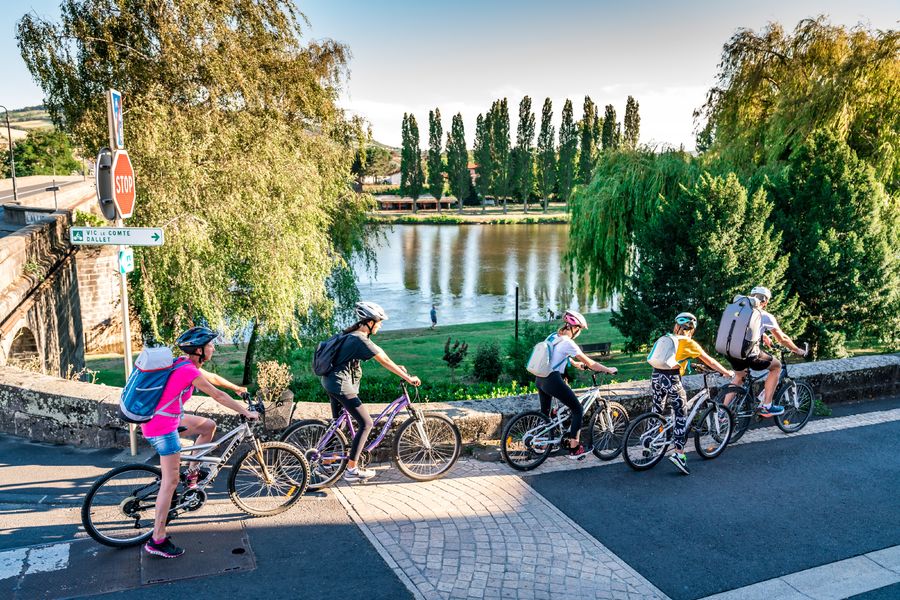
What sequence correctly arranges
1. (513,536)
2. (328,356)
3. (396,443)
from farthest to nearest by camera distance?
(396,443) < (328,356) < (513,536)

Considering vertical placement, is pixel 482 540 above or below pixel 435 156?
below

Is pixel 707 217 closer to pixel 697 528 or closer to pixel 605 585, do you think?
pixel 697 528

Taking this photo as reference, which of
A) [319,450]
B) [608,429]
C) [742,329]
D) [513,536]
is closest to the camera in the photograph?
[513,536]

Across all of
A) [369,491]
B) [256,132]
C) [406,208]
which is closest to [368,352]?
[369,491]

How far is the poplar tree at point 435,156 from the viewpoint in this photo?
92.1 metres

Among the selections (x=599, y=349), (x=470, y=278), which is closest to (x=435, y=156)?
(x=470, y=278)

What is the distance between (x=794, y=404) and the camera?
7.60 m

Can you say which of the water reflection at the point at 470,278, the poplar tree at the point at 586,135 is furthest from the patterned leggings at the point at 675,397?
the poplar tree at the point at 586,135

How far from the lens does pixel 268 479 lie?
5359 mm

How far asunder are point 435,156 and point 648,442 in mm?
90833

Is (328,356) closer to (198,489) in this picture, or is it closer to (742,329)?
(198,489)

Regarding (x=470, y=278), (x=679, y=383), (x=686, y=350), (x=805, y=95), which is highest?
(x=805, y=95)

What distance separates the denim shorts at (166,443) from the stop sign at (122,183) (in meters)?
2.93

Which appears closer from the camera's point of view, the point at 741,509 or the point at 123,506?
the point at 123,506
